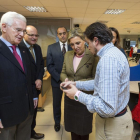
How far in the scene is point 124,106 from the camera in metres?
0.94

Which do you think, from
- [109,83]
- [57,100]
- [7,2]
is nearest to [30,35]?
[57,100]

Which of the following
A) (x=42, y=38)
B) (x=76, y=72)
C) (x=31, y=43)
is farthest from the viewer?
(x=42, y=38)

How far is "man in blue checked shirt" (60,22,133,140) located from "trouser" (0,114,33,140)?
0.66 m

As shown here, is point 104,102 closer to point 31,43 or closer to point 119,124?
point 119,124

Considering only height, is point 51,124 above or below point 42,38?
below

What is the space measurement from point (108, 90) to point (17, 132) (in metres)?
1.11

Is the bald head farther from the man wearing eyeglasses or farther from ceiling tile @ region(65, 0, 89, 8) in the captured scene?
ceiling tile @ region(65, 0, 89, 8)

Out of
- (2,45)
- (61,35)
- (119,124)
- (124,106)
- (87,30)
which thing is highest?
(61,35)

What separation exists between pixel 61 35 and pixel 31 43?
0.57 meters

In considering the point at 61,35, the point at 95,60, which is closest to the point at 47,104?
the point at 61,35

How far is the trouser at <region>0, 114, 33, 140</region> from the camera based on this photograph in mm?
1123

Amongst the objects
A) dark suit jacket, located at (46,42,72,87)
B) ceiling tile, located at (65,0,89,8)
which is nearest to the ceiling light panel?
ceiling tile, located at (65,0,89,8)

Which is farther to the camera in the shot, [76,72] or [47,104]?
[47,104]

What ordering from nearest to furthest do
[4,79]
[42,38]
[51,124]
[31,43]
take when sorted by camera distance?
[4,79]
[31,43]
[51,124]
[42,38]
